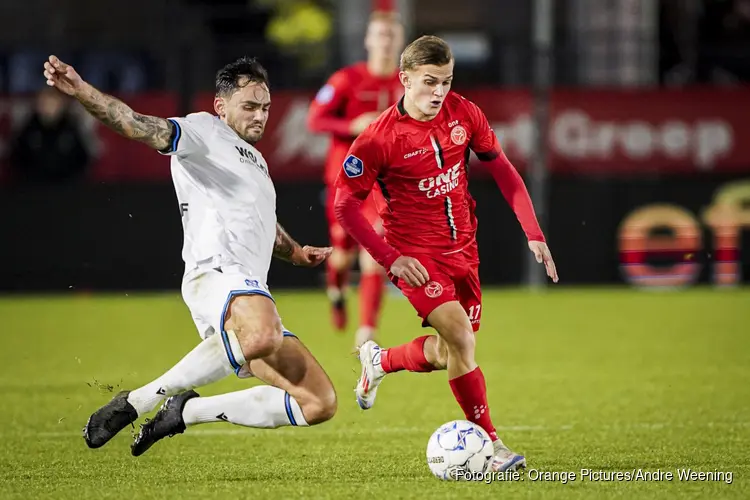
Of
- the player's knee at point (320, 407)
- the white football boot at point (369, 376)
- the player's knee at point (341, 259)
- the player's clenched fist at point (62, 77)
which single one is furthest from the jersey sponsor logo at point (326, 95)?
the player's clenched fist at point (62, 77)

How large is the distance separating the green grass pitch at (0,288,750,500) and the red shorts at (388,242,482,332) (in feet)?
2.16

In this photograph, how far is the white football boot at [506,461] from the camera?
549cm

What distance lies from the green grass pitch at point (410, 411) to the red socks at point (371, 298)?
0.33 metres

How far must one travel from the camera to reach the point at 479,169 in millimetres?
15688

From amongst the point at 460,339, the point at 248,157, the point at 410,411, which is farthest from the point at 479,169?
the point at 248,157

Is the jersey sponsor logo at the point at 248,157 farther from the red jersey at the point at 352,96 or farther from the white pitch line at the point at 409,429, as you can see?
the red jersey at the point at 352,96

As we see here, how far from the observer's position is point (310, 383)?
555 cm

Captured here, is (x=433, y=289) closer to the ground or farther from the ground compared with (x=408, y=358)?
farther from the ground

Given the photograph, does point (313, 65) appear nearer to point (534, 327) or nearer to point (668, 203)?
point (668, 203)

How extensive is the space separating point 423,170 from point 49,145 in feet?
31.9

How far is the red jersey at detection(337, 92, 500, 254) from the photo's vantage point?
595cm

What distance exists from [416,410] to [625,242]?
829cm

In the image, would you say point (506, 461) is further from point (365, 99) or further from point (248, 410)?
point (365, 99)

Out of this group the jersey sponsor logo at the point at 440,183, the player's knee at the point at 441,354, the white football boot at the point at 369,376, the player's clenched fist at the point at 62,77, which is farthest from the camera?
the white football boot at the point at 369,376
